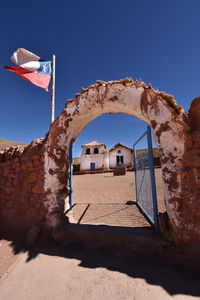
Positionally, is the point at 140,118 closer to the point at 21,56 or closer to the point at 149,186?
the point at 149,186

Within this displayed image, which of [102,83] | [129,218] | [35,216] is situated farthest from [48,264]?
[102,83]

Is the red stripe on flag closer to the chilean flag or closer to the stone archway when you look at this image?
the chilean flag

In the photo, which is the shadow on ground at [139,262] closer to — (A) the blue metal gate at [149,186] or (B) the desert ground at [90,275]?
(B) the desert ground at [90,275]

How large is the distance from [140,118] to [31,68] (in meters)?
4.77

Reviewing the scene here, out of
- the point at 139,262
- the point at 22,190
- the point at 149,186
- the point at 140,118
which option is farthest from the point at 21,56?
the point at 139,262

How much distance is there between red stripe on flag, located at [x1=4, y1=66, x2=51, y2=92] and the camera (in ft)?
14.8

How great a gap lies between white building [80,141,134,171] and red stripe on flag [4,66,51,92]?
20321 millimetres

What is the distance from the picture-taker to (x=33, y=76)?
492 centimetres

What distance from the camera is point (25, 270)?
199 cm

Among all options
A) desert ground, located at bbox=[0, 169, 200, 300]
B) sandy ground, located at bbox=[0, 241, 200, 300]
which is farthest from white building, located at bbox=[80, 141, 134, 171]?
sandy ground, located at bbox=[0, 241, 200, 300]

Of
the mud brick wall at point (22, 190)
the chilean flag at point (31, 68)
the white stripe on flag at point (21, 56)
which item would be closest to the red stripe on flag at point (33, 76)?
the chilean flag at point (31, 68)

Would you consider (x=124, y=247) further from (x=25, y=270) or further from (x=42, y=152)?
(x=42, y=152)

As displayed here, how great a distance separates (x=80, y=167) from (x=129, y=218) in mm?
22492

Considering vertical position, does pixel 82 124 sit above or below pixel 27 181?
above
